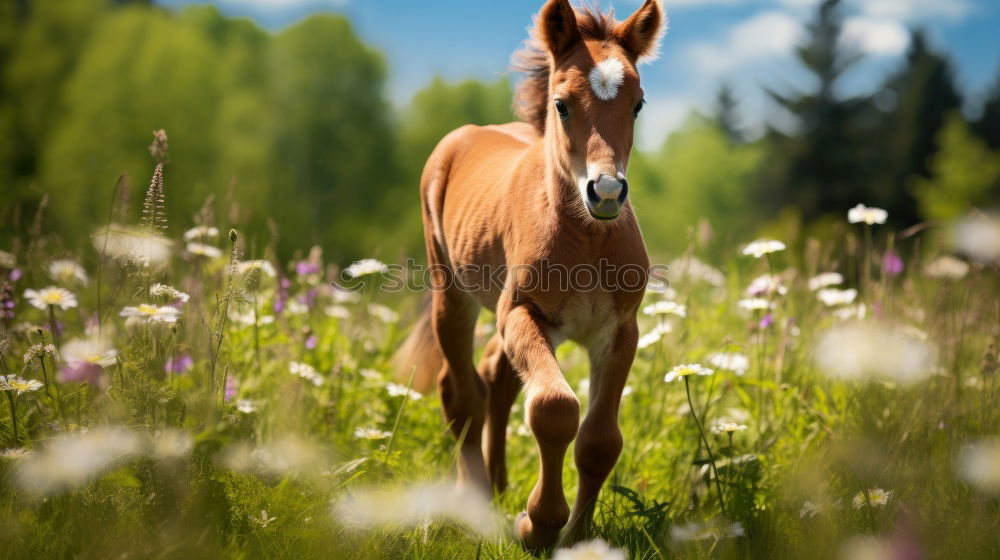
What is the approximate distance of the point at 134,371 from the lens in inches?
102

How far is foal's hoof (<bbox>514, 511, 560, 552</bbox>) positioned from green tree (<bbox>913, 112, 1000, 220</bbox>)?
3137cm

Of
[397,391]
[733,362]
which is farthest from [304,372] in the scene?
[733,362]

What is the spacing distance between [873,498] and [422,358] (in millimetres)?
2655

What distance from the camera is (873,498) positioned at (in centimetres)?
293

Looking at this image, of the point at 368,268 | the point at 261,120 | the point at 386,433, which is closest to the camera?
the point at 386,433

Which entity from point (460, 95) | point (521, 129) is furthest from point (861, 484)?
point (460, 95)

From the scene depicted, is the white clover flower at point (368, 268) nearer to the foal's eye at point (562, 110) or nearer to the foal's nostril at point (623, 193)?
the foal's eye at point (562, 110)

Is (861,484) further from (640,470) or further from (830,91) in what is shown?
(830,91)

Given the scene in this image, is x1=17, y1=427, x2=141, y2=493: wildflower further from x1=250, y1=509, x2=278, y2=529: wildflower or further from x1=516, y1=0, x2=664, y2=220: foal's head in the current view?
x1=516, y1=0, x2=664, y2=220: foal's head

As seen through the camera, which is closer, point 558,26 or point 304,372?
point 558,26

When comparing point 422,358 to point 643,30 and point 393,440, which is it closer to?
point 393,440

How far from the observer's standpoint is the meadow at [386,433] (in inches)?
95.2

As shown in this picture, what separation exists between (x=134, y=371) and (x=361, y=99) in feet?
75.0

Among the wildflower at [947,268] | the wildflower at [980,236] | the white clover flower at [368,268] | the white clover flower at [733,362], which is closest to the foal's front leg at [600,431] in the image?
the white clover flower at [733,362]
